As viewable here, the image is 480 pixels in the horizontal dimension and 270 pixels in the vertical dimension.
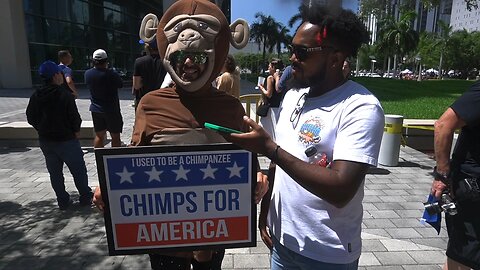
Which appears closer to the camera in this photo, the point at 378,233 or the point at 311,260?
the point at 311,260

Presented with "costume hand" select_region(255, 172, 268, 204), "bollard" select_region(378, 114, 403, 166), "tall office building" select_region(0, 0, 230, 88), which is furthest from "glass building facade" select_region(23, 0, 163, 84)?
"costume hand" select_region(255, 172, 268, 204)

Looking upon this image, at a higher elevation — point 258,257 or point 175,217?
point 175,217

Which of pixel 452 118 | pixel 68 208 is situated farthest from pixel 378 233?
pixel 68 208

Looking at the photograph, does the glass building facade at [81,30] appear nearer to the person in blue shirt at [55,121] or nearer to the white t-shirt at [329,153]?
the person in blue shirt at [55,121]

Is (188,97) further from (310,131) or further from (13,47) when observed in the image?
(13,47)

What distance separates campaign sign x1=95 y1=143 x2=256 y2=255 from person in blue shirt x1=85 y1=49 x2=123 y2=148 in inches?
167

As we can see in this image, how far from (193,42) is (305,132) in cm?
87

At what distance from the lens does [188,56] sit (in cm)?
204

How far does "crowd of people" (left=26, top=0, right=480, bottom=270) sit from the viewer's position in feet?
4.44

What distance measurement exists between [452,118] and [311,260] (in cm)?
133

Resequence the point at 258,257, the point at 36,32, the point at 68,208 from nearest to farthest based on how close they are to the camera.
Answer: the point at 258,257, the point at 68,208, the point at 36,32

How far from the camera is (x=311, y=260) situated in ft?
5.19

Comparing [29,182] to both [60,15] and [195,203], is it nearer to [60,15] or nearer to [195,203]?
[195,203]

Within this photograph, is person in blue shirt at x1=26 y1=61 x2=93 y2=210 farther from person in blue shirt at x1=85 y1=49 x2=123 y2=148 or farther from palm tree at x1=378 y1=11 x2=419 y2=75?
palm tree at x1=378 y1=11 x2=419 y2=75
